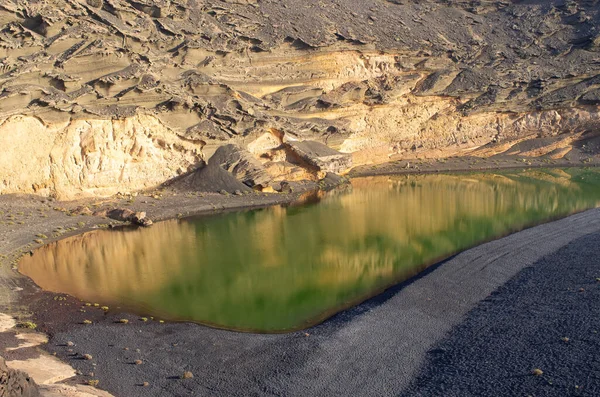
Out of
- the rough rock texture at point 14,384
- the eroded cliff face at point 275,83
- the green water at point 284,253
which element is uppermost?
the eroded cliff face at point 275,83

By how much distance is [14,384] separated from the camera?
8.37 metres

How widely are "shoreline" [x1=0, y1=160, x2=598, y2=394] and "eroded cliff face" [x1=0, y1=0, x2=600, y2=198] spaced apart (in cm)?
149

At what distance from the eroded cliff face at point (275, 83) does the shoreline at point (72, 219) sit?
1491 millimetres

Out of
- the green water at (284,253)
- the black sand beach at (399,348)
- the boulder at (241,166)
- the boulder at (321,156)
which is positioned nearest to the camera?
the black sand beach at (399,348)

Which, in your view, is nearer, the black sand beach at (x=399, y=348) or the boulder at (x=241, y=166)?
the black sand beach at (x=399, y=348)

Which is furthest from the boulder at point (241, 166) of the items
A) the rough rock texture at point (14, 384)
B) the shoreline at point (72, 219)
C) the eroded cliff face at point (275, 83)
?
the rough rock texture at point (14, 384)

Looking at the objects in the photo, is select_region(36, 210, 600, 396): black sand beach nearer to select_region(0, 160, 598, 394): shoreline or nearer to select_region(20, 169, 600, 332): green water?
select_region(0, 160, 598, 394): shoreline

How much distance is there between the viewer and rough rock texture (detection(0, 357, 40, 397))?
8109 mm

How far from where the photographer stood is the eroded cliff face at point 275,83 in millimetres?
27766

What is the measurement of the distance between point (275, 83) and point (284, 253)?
64.2 feet

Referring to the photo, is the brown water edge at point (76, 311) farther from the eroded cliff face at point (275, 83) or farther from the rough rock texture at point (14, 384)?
the eroded cliff face at point (275, 83)

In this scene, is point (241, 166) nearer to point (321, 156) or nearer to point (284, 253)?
point (321, 156)

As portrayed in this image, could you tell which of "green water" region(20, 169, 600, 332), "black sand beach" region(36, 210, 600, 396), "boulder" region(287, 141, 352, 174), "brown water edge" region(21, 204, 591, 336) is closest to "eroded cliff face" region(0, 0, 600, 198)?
"boulder" region(287, 141, 352, 174)

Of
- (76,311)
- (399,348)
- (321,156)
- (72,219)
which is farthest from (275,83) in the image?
(399,348)
